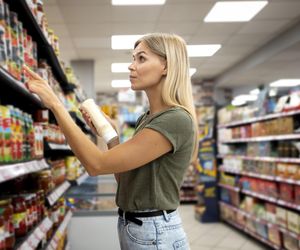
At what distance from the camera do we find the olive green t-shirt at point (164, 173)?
4.48 ft

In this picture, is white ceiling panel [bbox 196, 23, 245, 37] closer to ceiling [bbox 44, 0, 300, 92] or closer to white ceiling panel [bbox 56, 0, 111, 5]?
ceiling [bbox 44, 0, 300, 92]

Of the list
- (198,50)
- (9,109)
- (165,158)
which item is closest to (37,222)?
(9,109)

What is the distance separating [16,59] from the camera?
1.77 meters

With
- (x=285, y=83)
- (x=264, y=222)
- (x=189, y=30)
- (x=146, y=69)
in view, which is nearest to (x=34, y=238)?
(x=146, y=69)

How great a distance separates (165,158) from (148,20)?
5.27 meters

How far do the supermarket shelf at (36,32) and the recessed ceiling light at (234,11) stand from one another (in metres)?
3.40

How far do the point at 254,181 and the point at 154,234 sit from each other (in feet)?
15.1

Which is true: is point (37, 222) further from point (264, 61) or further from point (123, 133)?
point (264, 61)

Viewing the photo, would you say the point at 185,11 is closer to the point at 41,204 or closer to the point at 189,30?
the point at 189,30

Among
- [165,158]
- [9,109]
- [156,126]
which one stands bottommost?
[165,158]

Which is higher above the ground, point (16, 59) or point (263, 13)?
point (263, 13)

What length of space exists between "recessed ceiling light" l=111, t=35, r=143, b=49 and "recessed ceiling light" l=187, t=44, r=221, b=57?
1.18 meters

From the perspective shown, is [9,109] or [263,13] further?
[263,13]

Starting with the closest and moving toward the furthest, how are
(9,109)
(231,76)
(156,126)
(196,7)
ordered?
(156,126) → (9,109) → (196,7) → (231,76)
